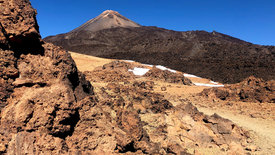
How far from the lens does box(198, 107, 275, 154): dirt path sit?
549 cm

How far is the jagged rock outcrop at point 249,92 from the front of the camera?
32.1ft

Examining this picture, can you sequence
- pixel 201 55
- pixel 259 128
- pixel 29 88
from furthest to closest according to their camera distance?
pixel 201 55 → pixel 259 128 → pixel 29 88

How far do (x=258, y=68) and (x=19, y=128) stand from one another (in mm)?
31121

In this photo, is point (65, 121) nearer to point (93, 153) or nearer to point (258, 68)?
point (93, 153)

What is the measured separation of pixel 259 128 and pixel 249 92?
365 centimetres

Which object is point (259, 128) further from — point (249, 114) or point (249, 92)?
point (249, 92)

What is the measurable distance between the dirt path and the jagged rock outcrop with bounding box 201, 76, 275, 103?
1875 millimetres

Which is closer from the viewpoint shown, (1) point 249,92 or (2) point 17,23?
(2) point 17,23

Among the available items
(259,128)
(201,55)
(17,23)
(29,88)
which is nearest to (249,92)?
(259,128)

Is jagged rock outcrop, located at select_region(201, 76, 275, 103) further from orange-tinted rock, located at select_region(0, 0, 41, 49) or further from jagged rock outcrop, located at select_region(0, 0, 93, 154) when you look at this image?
orange-tinted rock, located at select_region(0, 0, 41, 49)

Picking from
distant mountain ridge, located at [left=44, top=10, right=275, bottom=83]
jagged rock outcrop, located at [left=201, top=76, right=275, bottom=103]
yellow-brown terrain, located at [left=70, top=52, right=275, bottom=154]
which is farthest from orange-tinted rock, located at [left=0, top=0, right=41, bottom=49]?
distant mountain ridge, located at [left=44, top=10, right=275, bottom=83]

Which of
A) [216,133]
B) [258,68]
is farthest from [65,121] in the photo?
[258,68]

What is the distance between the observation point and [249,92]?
10.1 metres

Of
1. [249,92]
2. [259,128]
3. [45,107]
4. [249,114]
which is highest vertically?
[45,107]
